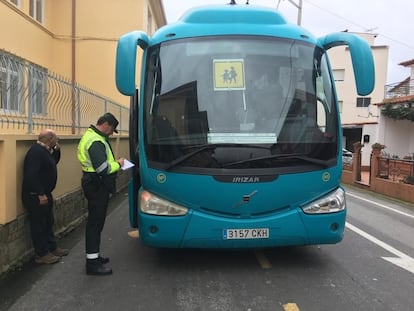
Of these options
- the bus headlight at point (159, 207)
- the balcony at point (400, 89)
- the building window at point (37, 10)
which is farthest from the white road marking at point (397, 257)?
the balcony at point (400, 89)

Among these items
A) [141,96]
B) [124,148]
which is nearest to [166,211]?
[141,96]

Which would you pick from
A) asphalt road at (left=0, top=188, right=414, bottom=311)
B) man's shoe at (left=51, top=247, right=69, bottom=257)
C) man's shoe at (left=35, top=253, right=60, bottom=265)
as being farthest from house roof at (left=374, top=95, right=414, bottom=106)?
man's shoe at (left=35, top=253, right=60, bottom=265)

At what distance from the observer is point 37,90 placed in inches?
250

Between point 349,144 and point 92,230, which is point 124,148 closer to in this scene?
point 92,230

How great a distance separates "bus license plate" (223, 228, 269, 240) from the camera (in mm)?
5016

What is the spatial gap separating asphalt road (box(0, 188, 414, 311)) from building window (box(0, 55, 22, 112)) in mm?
1949

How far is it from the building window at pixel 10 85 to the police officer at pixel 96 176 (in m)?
1.14

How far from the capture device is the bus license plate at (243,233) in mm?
5016

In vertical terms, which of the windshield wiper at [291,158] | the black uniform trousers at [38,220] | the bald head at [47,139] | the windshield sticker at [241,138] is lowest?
the black uniform trousers at [38,220]

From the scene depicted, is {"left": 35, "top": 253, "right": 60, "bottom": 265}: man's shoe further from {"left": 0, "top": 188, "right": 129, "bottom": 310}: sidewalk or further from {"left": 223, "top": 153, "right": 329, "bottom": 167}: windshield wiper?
{"left": 223, "top": 153, "right": 329, "bottom": 167}: windshield wiper

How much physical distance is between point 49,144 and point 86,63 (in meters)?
14.1

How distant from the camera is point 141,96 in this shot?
213 inches

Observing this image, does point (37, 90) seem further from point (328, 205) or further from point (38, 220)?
point (328, 205)

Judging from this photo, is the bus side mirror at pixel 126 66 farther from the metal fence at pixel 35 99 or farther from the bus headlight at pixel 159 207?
the metal fence at pixel 35 99
